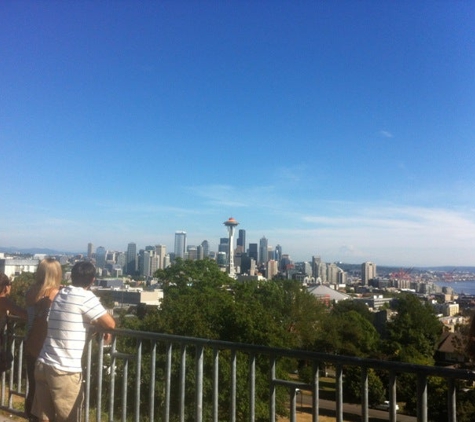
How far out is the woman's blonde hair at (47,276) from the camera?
4.28 meters

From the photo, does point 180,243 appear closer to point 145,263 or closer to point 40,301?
point 145,263

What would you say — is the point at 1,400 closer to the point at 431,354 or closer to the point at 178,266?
the point at 178,266

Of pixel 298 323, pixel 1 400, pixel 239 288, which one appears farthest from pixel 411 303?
pixel 1 400

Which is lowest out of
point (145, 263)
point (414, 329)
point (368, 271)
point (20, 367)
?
point (414, 329)

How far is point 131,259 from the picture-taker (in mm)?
169750

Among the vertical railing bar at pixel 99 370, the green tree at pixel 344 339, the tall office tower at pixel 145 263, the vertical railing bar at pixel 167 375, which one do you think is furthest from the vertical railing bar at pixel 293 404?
the tall office tower at pixel 145 263

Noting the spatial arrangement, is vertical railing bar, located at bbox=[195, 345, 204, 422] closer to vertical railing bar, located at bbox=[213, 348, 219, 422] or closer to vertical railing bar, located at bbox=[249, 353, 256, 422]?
vertical railing bar, located at bbox=[213, 348, 219, 422]

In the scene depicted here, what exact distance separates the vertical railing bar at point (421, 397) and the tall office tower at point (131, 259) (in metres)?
168

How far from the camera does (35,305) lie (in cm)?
432

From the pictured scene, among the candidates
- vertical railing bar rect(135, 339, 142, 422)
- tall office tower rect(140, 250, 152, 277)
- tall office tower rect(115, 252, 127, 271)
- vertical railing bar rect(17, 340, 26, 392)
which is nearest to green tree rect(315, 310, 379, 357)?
vertical railing bar rect(17, 340, 26, 392)

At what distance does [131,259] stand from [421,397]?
17204 centimetres

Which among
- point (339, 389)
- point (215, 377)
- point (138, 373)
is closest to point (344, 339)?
point (138, 373)

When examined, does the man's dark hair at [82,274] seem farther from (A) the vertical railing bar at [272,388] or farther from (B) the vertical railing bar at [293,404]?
(B) the vertical railing bar at [293,404]

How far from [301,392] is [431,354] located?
46.5 m
